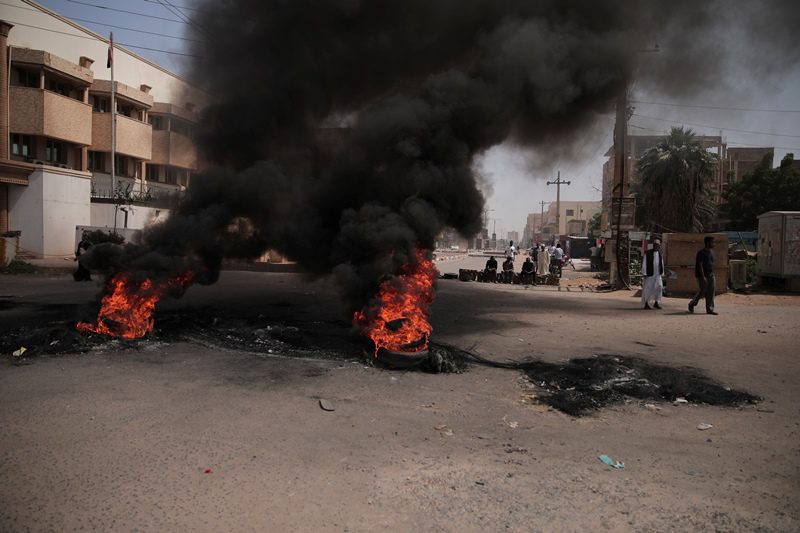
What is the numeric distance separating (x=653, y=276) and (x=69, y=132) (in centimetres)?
2937

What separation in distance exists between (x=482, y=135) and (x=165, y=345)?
6.10m

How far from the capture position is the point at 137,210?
92.9 ft

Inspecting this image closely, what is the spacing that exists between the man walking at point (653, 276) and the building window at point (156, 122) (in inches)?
1234

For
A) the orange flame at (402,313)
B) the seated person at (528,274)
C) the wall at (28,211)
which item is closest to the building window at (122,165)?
the wall at (28,211)

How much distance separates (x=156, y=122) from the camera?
3478 cm

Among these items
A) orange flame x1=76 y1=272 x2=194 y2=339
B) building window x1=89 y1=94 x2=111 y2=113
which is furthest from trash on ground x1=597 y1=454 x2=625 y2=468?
building window x1=89 y1=94 x2=111 y2=113

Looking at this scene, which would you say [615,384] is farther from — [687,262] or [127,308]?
[687,262]

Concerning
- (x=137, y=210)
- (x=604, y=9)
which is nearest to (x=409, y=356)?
(x=604, y=9)

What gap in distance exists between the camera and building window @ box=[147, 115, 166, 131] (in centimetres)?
3402

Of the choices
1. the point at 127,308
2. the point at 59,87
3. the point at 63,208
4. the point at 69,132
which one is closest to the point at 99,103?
the point at 59,87

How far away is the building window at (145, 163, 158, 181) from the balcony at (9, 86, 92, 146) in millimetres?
6712

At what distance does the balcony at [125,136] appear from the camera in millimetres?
30688

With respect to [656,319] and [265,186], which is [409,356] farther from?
[656,319]

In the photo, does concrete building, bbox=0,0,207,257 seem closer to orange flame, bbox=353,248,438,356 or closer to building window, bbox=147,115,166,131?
building window, bbox=147,115,166,131
